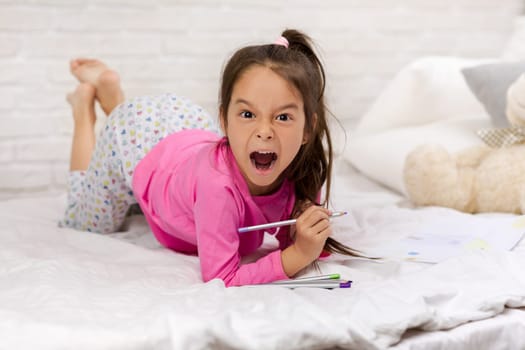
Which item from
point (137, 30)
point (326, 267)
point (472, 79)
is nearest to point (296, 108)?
point (326, 267)

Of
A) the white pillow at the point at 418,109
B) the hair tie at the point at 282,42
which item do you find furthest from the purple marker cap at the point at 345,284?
the white pillow at the point at 418,109

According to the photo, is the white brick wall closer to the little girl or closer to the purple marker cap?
the little girl

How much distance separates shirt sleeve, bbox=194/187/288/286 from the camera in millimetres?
1181

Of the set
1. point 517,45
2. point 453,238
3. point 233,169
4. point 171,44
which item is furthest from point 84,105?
point 517,45

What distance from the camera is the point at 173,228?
139 cm

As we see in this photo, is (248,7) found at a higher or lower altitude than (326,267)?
higher

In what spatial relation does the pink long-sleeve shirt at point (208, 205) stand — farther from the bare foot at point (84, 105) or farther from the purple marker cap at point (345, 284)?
the bare foot at point (84, 105)

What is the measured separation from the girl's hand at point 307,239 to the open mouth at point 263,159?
0.10 m

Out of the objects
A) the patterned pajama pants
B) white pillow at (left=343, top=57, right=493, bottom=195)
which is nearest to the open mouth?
the patterned pajama pants

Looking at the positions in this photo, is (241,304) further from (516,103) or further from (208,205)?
(516,103)

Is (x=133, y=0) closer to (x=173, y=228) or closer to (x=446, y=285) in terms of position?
(x=173, y=228)

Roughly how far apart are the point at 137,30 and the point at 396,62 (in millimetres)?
922

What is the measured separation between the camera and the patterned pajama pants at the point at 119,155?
1.55 meters

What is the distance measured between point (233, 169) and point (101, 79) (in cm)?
72
